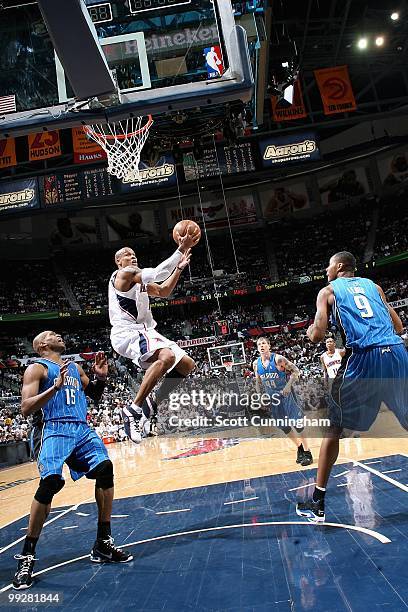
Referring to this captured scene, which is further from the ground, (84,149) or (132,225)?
(132,225)

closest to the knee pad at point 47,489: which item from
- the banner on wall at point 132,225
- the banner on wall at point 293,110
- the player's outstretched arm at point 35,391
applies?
the player's outstretched arm at point 35,391

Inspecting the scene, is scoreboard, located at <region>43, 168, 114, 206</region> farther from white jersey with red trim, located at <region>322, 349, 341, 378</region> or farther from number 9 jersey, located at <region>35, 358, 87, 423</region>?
number 9 jersey, located at <region>35, 358, 87, 423</region>

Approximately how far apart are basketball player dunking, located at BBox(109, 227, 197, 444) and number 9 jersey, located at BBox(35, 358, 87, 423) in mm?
499

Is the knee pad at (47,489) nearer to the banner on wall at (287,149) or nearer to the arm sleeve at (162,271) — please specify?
the arm sleeve at (162,271)

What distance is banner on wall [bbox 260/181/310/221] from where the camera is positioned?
1213 inches

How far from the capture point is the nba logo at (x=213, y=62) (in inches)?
156

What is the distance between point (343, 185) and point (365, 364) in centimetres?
2889

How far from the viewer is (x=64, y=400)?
13.4ft

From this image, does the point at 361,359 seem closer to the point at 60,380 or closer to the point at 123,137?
the point at 60,380

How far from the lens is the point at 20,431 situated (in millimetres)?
17859

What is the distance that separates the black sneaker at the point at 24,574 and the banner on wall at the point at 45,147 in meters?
17.3

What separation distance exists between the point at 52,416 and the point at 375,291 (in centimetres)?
290

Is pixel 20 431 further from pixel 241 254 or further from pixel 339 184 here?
pixel 339 184

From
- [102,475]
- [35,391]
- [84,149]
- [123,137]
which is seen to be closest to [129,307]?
[35,391]
